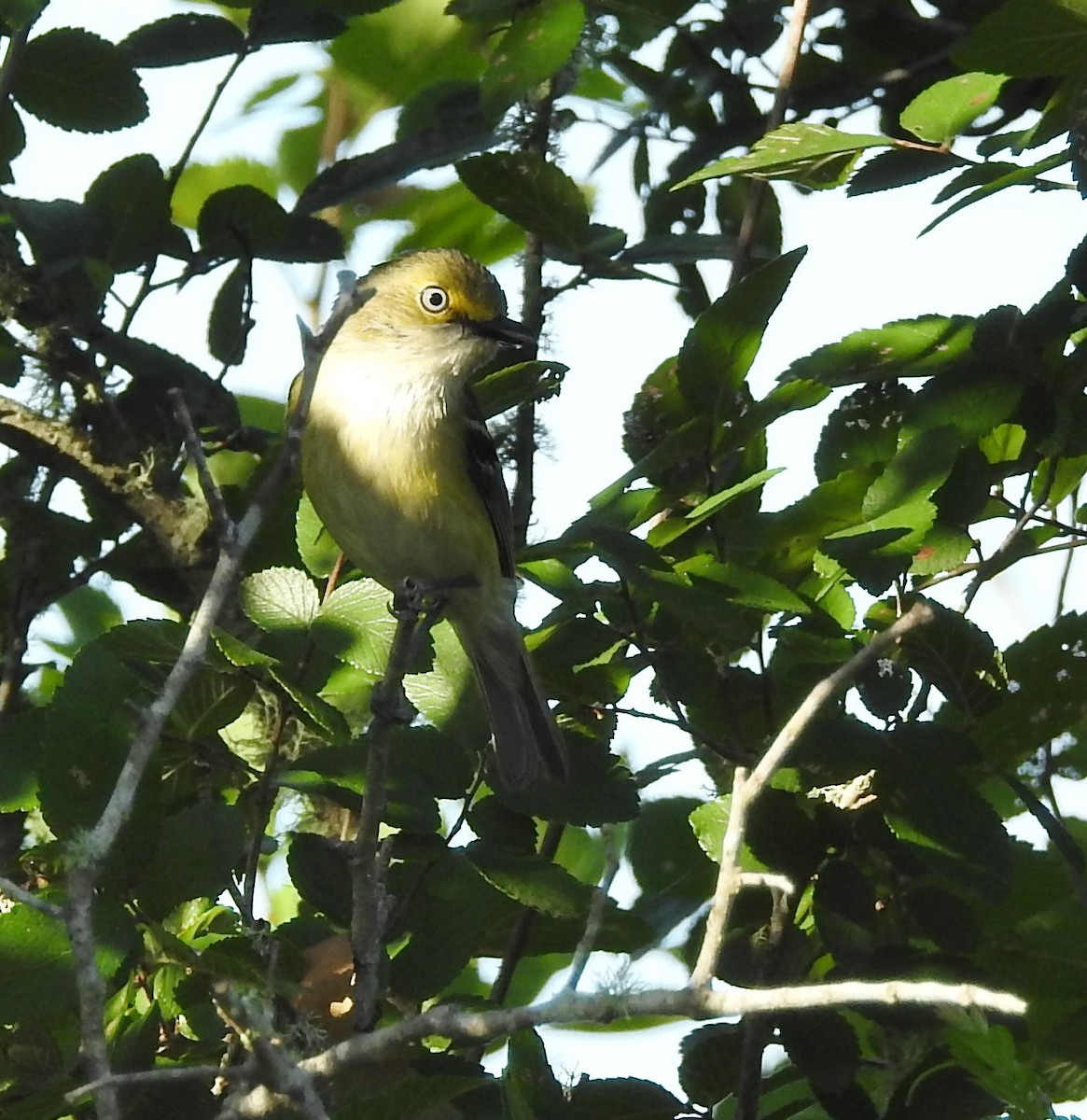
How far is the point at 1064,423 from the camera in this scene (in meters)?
3.02

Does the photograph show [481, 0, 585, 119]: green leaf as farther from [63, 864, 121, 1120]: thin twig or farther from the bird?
[63, 864, 121, 1120]: thin twig

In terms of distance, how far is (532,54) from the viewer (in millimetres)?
3289

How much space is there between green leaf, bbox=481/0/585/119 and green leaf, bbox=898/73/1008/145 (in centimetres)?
67

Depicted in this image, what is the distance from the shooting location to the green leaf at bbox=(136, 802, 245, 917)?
256cm

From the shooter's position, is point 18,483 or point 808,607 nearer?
point 808,607

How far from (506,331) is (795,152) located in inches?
55.1

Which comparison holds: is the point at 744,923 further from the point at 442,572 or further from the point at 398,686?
the point at 442,572

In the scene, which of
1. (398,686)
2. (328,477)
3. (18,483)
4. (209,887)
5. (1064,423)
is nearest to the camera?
(209,887)

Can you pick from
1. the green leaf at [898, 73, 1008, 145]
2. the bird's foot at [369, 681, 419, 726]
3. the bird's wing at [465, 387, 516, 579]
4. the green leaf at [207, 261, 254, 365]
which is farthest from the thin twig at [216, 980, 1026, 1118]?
the green leaf at [207, 261, 254, 365]

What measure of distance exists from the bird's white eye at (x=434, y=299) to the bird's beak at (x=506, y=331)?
13cm

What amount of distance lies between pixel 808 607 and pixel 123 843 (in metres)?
1.17

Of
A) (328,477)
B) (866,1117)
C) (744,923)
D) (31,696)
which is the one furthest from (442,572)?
(866,1117)

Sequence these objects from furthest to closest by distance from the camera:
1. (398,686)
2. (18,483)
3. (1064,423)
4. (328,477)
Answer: (18,483) → (328,477) → (1064,423) → (398,686)

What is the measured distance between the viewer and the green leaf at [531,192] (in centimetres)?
340
